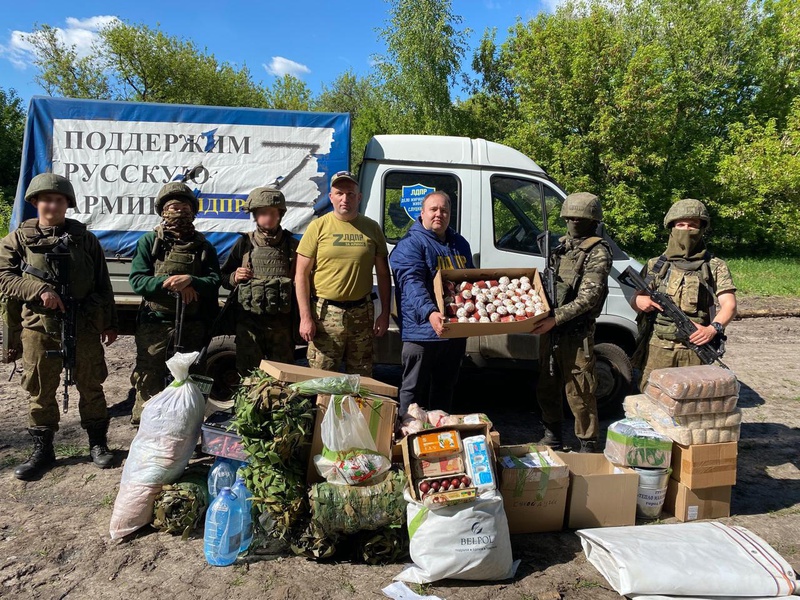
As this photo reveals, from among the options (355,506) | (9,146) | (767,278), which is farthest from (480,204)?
(9,146)

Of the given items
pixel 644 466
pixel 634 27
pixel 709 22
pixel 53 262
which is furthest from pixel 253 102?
pixel 644 466

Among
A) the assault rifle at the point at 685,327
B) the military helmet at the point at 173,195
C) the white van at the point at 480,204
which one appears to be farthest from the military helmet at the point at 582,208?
the military helmet at the point at 173,195

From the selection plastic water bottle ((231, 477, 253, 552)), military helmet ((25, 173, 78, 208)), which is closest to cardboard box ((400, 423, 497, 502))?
plastic water bottle ((231, 477, 253, 552))

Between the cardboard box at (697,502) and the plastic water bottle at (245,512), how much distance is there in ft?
8.27

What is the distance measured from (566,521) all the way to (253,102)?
29386 mm

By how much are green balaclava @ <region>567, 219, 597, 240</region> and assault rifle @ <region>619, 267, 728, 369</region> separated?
1.27 feet

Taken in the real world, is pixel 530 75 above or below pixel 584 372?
above

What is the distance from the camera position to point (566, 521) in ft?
10.1

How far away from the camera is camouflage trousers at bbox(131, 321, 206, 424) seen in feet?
12.4

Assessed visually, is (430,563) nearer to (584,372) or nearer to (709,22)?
(584,372)

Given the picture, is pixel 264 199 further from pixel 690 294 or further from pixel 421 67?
pixel 421 67

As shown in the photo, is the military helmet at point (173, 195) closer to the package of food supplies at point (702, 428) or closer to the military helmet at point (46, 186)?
the military helmet at point (46, 186)

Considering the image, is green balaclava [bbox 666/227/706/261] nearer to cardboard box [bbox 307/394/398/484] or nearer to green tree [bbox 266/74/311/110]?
cardboard box [bbox 307/394/398/484]

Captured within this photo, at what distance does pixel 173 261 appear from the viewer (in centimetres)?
368
